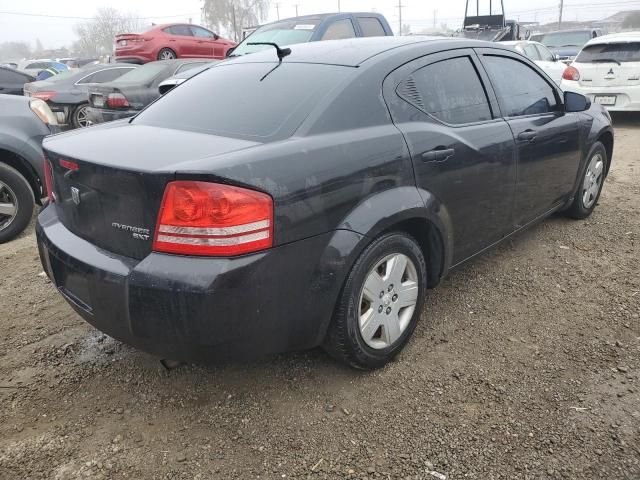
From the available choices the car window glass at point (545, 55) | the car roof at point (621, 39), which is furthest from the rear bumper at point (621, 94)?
the car window glass at point (545, 55)

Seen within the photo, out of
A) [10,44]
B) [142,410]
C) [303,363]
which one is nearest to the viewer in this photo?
[142,410]

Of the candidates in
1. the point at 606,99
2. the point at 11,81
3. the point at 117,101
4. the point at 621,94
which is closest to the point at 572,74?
the point at 606,99

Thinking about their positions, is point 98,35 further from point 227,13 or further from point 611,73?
point 611,73

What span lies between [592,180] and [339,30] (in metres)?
4.51

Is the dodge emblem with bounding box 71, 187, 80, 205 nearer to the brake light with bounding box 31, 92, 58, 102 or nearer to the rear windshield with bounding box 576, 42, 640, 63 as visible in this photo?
the brake light with bounding box 31, 92, 58, 102

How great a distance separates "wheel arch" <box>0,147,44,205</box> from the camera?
4509 millimetres

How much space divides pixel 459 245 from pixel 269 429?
4.81 feet

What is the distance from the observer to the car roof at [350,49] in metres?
2.71

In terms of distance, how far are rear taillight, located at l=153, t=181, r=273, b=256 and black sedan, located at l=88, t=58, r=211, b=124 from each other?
255 inches

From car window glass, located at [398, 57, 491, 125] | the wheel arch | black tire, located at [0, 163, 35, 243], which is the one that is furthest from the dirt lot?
the wheel arch

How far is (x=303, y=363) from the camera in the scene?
2682 mm

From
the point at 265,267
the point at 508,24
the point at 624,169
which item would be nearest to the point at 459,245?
the point at 265,267

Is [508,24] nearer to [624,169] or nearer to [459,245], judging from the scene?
[624,169]

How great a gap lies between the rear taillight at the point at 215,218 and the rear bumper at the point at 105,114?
6530mm
